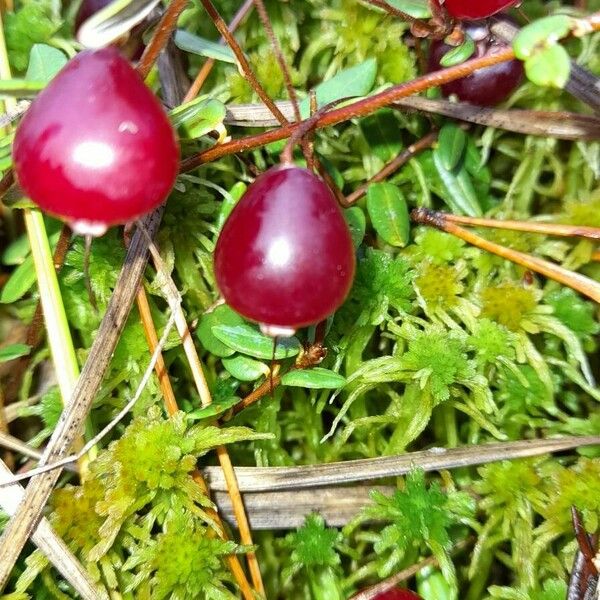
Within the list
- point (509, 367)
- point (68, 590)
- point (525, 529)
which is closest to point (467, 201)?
point (509, 367)

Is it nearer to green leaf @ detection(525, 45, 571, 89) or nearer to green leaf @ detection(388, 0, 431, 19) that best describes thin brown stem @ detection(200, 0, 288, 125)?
green leaf @ detection(388, 0, 431, 19)

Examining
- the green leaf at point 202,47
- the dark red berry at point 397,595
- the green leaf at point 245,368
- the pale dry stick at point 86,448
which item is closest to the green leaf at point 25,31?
the green leaf at point 202,47

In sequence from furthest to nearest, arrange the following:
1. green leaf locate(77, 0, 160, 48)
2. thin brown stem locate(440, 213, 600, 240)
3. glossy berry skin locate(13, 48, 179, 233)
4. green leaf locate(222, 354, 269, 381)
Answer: thin brown stem locate(440, 213, 600, 240) → green leaf locate(222, 354, 269, 381) → green leaf locate(77, 0, 160, 48) → glossy berry skin locate(13, 48, 179, 233)

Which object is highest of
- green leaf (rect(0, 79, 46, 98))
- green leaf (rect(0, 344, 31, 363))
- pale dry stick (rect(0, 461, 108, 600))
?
green leaf (rect(0, 79, 46, 98))

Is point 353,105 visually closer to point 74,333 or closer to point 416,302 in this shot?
point 416,302

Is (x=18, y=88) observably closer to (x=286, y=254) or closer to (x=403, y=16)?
(x=286, y=254)

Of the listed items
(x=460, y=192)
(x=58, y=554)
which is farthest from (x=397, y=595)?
(x=460, y=192)

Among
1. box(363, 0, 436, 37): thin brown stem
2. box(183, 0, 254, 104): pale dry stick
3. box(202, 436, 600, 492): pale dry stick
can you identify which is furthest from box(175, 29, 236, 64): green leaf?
box(202, 436, 600, 492): pale dry stick
